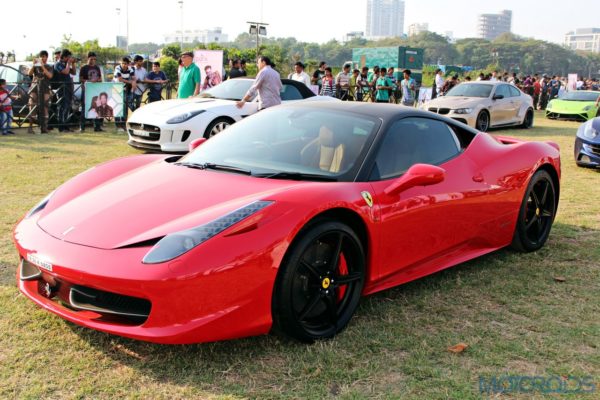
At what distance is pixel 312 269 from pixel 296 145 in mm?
1020

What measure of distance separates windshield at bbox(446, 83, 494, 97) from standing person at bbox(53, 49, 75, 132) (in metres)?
9.95

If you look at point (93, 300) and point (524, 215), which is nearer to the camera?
point (93, 300)

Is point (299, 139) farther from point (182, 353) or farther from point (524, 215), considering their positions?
point (524, 215)

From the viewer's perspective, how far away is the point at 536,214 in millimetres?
5281

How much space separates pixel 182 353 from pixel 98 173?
5.55 feet

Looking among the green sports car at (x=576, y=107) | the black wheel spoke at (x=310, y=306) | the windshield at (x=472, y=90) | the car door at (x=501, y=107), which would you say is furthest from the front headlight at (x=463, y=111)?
the black wheel spoke at (x=310, y=306)

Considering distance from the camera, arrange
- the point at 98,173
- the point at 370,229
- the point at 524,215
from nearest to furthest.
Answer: the point at 370,229 < the point at 98,173 < the point at 524,215

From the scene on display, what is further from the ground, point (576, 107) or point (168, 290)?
point (576, 107)

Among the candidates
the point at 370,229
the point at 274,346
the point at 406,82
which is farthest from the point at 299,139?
the point at 406,82

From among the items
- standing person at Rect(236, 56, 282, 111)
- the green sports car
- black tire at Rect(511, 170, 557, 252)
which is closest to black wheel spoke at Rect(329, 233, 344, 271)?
black tire at Rect(511, 170, 557, 252)

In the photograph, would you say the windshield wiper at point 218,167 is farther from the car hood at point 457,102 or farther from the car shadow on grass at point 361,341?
the car hood at point 457,102

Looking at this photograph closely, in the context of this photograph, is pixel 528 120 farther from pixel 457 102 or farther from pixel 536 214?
pixel 536 214

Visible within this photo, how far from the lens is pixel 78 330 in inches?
135

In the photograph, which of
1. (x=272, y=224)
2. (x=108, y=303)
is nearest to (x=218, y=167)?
(x=272, y=224)
